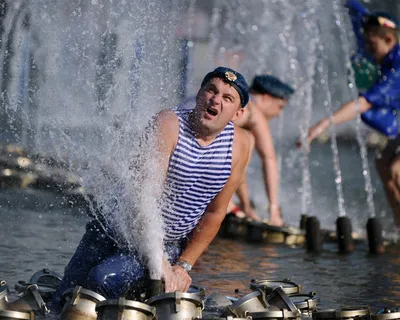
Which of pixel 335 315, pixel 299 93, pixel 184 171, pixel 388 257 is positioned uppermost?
pixel 299 93

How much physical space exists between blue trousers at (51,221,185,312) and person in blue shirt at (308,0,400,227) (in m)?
5.11

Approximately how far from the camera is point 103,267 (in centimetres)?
606

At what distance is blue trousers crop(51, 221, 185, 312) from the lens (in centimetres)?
603

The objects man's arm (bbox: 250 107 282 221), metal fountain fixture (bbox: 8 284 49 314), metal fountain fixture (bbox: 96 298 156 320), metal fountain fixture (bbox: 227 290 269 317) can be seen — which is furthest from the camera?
man's arm (bbox: 250 107 282 221)

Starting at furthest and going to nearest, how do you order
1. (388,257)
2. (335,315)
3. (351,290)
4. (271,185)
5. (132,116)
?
(271,185) < (388,257) < (351,290) < (132,116) < (335,315)

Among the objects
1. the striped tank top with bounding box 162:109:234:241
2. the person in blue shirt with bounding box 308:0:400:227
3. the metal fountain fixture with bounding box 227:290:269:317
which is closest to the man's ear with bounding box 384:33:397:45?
the person in blue shirt with bounding box 308:0:400:227

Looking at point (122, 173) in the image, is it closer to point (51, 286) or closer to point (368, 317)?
point (51, 286)

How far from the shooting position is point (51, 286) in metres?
6.50

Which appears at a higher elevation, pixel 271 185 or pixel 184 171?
pixel 271 185

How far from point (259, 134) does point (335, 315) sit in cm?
619

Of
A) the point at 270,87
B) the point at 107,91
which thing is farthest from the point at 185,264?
the point at 270,87

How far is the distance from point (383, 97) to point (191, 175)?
6.20m

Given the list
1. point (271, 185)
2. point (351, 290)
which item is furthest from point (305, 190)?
point (351, 290)

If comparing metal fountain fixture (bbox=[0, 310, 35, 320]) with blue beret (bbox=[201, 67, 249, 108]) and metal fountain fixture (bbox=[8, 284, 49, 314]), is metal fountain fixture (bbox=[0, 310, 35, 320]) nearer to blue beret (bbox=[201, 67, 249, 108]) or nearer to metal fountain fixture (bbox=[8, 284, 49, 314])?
metal fountain fixture (bbox=[8, 284, 49, 314])
